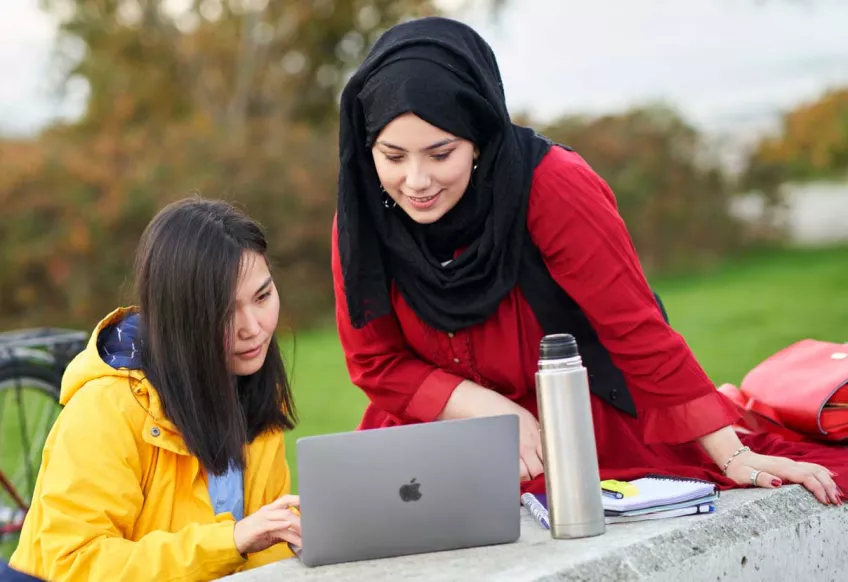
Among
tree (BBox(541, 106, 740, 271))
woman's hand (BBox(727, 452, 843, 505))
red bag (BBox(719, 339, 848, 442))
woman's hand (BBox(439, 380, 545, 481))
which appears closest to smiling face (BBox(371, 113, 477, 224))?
woman's hand (BBox(439, 380, 545, 481))

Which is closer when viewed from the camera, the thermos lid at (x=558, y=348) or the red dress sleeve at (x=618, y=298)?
the thermos lid at (x=558, y=348)

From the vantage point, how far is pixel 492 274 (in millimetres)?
2865

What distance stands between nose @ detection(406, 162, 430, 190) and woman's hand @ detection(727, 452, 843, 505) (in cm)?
99

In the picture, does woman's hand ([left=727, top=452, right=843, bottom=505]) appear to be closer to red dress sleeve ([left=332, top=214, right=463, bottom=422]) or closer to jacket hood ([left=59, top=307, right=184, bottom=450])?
red dress sleeve ([left=332, top=214, right=463, bottom=422])

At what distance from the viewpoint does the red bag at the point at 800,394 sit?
3.04 meters

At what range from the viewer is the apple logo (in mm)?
2223

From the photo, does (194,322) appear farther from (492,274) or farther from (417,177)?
(492,274)

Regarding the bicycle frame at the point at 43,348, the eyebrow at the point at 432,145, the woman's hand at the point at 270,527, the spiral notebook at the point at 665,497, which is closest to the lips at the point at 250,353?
the woman's hand at the point at 270,527

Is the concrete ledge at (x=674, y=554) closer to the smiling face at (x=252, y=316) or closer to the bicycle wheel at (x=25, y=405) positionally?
the smiling face at (x=252, y=316)

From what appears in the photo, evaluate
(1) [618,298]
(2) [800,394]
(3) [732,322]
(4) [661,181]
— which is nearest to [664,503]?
(1) [618,298]

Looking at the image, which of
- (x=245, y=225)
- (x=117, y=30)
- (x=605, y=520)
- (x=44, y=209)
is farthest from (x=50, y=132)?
(x=605, y=520)

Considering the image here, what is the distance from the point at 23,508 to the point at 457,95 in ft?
9.04

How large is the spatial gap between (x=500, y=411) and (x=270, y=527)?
0.73 m

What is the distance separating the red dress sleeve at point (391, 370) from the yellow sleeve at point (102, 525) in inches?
26.4
